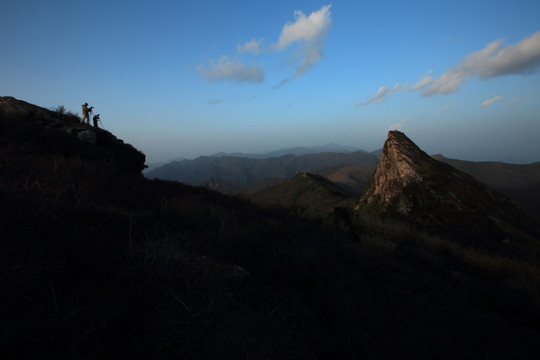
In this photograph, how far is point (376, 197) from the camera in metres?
13.9

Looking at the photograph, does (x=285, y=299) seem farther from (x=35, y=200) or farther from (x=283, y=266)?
(x=35, y=200)

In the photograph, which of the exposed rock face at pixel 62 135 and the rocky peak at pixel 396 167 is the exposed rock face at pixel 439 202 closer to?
the rocky peak at pixel 396 167

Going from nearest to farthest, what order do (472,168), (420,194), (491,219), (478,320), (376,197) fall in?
(478,320)
(491,219)
(420,194)
(376,197)
(472,168)

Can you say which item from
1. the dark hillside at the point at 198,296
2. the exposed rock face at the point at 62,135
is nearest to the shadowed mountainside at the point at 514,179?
the dark hillside at the point at 198,296

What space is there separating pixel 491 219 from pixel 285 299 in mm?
12332

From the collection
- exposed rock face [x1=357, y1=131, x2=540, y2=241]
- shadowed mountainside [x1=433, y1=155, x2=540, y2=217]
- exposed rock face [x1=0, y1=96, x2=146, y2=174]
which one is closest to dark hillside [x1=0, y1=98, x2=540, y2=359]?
exposed rock face [x1=0, y1=96, x2=146, y2=174]

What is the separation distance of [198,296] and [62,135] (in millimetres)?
9719

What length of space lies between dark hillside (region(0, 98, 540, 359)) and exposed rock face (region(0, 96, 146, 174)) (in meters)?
3.39

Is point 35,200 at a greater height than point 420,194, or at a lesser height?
greater

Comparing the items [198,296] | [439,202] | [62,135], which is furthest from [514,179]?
[62,135]

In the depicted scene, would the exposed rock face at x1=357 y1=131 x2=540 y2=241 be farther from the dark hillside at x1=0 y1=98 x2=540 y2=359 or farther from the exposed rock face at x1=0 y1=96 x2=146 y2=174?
the exposed rock face at x1=0 y1=96 x2=146 y2=174

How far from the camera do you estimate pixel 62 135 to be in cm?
792

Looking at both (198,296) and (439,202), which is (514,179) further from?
(198,296)

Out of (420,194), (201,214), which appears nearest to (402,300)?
(201,214)
